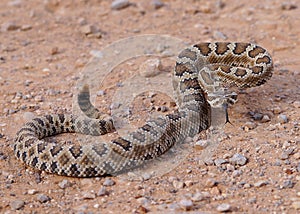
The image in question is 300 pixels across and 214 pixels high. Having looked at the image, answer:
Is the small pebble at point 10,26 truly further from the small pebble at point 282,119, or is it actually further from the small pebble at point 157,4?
the small pebble at point 282,119

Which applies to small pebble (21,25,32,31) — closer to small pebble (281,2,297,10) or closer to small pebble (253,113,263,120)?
small pebble (281,2,297,10)

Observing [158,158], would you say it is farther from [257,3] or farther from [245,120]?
[257,3]

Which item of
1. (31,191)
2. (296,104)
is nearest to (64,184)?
(31,191)

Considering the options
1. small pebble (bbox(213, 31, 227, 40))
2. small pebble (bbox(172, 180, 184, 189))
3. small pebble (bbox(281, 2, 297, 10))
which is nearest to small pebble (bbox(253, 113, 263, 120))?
small pebble (bbox(172, 180, 184, 189))

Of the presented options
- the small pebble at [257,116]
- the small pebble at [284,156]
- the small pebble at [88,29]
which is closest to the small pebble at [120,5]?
the small pebble at [88,29]

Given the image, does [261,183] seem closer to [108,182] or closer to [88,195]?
[108,182]
